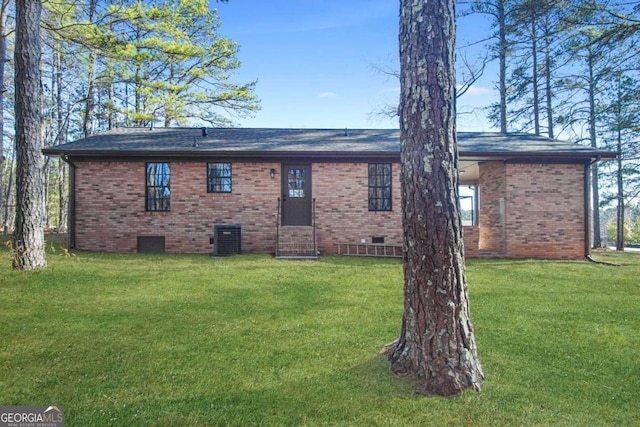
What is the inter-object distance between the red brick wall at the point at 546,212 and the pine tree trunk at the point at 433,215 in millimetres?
8697

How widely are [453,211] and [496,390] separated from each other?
1.33 m

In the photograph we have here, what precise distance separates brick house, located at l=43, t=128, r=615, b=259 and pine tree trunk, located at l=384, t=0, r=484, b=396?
7088 millimetres

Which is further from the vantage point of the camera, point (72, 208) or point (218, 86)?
point (218, 86)

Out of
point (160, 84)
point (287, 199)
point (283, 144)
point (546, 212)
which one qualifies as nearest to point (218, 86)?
point (160, 84)

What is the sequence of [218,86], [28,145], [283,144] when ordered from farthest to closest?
[218,86], [283,144], [28,145]

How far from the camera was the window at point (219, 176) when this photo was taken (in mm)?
10164

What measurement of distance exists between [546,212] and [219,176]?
973 centimetres

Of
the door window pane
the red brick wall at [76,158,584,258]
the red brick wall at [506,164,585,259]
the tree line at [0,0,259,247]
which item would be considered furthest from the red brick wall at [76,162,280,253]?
the tree line at [0,0,259,247]

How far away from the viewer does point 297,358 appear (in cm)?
303

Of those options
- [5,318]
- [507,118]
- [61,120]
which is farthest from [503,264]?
[61,120]

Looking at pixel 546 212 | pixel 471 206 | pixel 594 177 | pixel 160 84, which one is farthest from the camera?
pixel 594 177

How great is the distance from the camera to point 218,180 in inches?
401

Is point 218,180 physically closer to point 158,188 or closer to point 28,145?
point 158,188

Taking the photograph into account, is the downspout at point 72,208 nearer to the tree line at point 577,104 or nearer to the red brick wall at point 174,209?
the red brick wall at point 174,209
